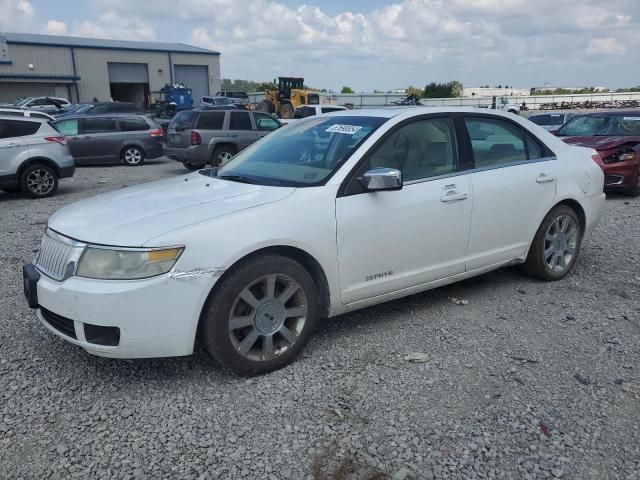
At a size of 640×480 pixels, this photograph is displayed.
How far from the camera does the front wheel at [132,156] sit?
1568 cm

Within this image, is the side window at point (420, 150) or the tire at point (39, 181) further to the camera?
the tire at point (39, 181)

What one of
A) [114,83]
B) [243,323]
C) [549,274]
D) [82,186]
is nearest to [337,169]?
[243,323]

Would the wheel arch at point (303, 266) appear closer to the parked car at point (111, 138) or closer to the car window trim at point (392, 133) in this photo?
the car window trim at point (392, 133)

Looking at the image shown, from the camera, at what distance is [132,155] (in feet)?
51.8

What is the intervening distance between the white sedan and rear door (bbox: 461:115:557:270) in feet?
0.04

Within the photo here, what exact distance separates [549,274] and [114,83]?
48.7 meters

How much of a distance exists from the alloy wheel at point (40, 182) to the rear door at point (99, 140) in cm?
491

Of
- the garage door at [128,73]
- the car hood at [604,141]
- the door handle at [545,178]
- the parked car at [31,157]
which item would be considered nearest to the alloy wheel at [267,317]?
the door handle at [545,178]

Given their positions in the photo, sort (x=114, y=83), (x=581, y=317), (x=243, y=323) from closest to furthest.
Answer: (x=243, y=323) < (x=581, y=317) < (x=114, y=83)

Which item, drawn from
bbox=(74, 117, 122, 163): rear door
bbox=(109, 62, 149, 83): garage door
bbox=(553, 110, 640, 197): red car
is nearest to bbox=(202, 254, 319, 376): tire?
bbox=(553, 110, 640, 197): red car

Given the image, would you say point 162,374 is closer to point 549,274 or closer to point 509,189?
point 509,189

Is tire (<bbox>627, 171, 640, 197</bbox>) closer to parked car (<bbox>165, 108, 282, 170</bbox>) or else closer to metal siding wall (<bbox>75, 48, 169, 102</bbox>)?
parked car (<bbox>165, 108, 282, 170</bbox>)

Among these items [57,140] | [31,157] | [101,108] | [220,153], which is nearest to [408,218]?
[31,157]

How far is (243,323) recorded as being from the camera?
3320 millimetres
